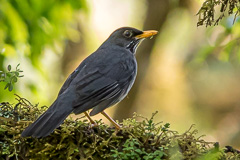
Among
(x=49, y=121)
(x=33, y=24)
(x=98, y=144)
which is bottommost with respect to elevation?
(x=98, y=144)

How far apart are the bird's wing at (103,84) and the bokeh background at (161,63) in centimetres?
295

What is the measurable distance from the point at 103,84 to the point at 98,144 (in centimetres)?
123

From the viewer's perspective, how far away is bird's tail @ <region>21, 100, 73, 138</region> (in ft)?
11.4

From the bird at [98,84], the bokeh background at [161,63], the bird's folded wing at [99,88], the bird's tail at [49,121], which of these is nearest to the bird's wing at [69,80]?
the bird at [98,84]

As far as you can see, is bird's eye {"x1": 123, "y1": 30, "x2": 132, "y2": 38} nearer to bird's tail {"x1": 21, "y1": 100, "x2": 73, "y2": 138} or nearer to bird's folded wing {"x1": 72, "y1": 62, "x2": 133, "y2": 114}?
bird's folded wing {"x1": 72, "y1": 62, "x2": 133, "y2": 114}

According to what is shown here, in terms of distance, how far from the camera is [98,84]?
15.5ft

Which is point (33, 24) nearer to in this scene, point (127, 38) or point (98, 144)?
point (127, 38)

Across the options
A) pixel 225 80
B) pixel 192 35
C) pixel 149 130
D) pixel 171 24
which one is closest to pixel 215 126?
pixel 225 80

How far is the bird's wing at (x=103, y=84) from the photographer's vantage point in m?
4.40

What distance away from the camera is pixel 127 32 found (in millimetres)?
6309

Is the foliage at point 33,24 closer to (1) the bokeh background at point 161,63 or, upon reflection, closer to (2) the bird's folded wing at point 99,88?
(1) the bokeh background at point 161,63

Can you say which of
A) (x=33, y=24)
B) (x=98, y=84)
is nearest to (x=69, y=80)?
(x=98, y=84)

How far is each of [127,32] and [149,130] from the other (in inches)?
108

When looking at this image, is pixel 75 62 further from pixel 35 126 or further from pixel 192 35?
pixel 35 126
